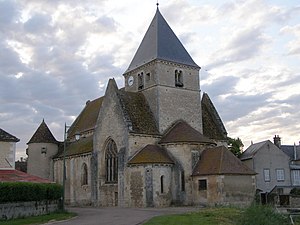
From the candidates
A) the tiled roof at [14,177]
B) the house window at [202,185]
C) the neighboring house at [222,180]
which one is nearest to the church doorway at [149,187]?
the neighboring house at [222,180]

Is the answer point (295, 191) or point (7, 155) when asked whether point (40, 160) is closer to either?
point (7, 155)

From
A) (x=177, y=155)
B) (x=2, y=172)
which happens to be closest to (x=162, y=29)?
(x=177, y=155)

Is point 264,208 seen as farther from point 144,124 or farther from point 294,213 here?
point 144,124

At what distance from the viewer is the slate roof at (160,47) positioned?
43000 mm

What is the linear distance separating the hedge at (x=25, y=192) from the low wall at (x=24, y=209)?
0.25 m

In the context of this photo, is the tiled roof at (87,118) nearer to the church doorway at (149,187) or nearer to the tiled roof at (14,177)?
the church doorway at (149,187)

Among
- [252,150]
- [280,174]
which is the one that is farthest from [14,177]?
[280,174]

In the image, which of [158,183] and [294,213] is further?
[158,183]

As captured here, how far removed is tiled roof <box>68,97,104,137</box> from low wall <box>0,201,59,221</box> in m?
21.5

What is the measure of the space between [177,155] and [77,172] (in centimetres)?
1376

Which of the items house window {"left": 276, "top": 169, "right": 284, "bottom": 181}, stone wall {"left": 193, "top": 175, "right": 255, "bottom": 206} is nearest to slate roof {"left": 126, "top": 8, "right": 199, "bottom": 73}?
stone wall {"left": 193, "top": 175, "right": 255, "bottom": 206}

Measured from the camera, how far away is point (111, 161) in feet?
135

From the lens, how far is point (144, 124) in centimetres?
3966

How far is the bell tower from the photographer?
136 ft
